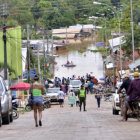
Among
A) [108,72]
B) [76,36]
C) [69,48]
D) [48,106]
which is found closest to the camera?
[48,106]

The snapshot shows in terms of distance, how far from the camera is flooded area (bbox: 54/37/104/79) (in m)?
79.2

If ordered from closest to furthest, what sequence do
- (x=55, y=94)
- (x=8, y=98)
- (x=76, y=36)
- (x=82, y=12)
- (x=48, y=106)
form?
1. (x=8, y=98)
2. (x=48, y=106)
3. (x=55, y=94)
4. (x=76, y=36)
5. (x=82, y=12)

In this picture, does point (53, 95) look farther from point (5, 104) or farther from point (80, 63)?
point (80, 63)

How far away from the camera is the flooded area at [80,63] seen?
79188 mm

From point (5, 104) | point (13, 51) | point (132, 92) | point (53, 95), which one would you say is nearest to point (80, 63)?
point (13, 51)

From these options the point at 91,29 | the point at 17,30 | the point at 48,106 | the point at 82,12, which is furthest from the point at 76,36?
the point at 48,106

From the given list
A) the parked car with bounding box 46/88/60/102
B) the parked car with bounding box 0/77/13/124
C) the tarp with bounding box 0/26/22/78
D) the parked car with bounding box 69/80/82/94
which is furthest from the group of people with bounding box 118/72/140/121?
the parked car with bounding box 69/80/82/94

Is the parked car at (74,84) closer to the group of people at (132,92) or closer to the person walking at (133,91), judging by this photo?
the group of people at (132,92)

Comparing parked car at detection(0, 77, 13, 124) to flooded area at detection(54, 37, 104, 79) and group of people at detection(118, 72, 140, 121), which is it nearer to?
group of people at detection(118, 72, 140, 121)

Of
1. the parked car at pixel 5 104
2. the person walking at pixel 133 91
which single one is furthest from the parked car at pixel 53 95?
the person walking at pixel 133 91

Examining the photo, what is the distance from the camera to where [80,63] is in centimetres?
8738

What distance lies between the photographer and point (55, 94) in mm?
48094

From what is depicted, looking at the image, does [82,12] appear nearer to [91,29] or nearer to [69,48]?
[91,29]

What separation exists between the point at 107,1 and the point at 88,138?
5688 inches
